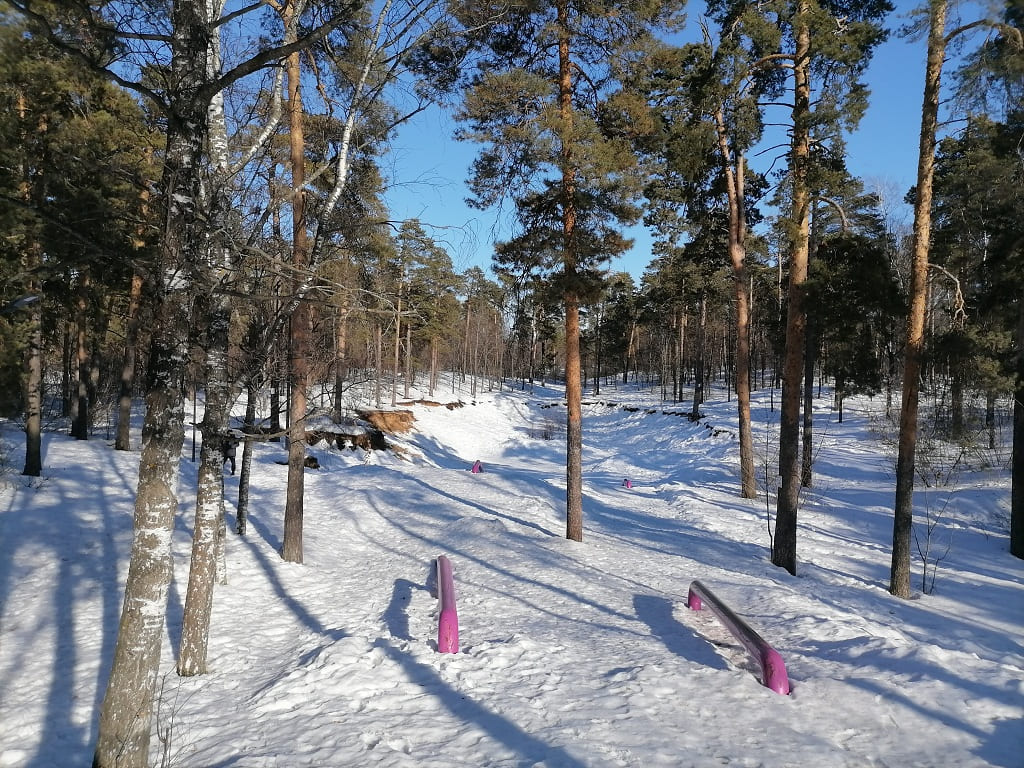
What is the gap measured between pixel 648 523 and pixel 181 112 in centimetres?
1298

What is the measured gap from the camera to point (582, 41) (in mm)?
10367

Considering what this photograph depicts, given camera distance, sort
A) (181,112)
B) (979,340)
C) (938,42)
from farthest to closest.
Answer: (979,340) < (938,42) < (181,112)

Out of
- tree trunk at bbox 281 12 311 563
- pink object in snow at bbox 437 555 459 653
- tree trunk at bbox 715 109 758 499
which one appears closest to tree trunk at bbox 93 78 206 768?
pink object in snow at bbox 437 555 459 653

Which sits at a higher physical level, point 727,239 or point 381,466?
point 727,239

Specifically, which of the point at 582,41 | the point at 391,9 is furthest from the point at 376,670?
the point at 582,41

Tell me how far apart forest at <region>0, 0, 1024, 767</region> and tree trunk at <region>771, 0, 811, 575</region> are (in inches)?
1.8

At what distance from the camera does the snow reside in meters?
4.49

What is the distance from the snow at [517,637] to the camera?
449cm

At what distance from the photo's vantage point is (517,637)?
21.4ft

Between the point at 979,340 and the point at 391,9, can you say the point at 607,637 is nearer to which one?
the point at 391,9

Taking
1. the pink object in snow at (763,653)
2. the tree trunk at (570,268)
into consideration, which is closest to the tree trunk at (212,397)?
the pink object in snow at (763,653)

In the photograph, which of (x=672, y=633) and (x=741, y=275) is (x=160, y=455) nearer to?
(x=672, y=633)

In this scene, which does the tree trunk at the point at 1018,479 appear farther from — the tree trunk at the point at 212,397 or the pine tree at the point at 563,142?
the tree trunk at the point at 212,397

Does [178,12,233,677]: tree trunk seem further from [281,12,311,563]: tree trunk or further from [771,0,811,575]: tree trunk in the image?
[771,0,811,575]: tree trunk
